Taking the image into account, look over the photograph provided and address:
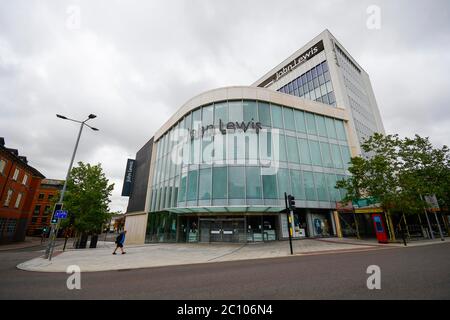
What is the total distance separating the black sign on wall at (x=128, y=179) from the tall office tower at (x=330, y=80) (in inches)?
1308

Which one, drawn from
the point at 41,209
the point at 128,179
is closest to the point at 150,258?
the point at 128,179

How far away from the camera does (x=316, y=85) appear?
33.4 meters

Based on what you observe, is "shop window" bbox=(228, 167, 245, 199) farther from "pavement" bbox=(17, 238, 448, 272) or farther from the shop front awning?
"pavement" bbox=(17, 238, 448, 272)

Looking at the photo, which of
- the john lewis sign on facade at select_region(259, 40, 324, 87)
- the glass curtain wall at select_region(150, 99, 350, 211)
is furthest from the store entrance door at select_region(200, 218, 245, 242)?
the john lewis sign on facade at select_region(259, 40, 324, 87)

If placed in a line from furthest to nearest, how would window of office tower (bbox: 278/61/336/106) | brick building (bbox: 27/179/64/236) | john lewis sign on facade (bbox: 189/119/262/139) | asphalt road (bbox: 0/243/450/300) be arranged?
brick building (bbox: 27/179/64/236) → window of office tower (bbox: 278/61/336/106) → john lewis sign on facade (bbox: 189/119/262/139) → asphalt road (bbox: 0/243/450/300)

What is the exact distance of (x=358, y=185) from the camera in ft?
59.5

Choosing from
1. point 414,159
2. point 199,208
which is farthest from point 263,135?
point 414,159

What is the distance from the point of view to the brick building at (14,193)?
→ 24609 millimetres

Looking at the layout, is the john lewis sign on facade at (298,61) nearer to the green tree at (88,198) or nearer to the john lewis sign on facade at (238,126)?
the john lewis sign on facade at (238,126)

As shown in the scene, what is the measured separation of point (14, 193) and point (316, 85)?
158ft

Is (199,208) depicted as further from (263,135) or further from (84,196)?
(84,196)

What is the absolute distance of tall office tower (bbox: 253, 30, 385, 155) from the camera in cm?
3044

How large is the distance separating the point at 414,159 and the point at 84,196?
35.6 meters

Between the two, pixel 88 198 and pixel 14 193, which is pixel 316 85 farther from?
pixel 14 193
